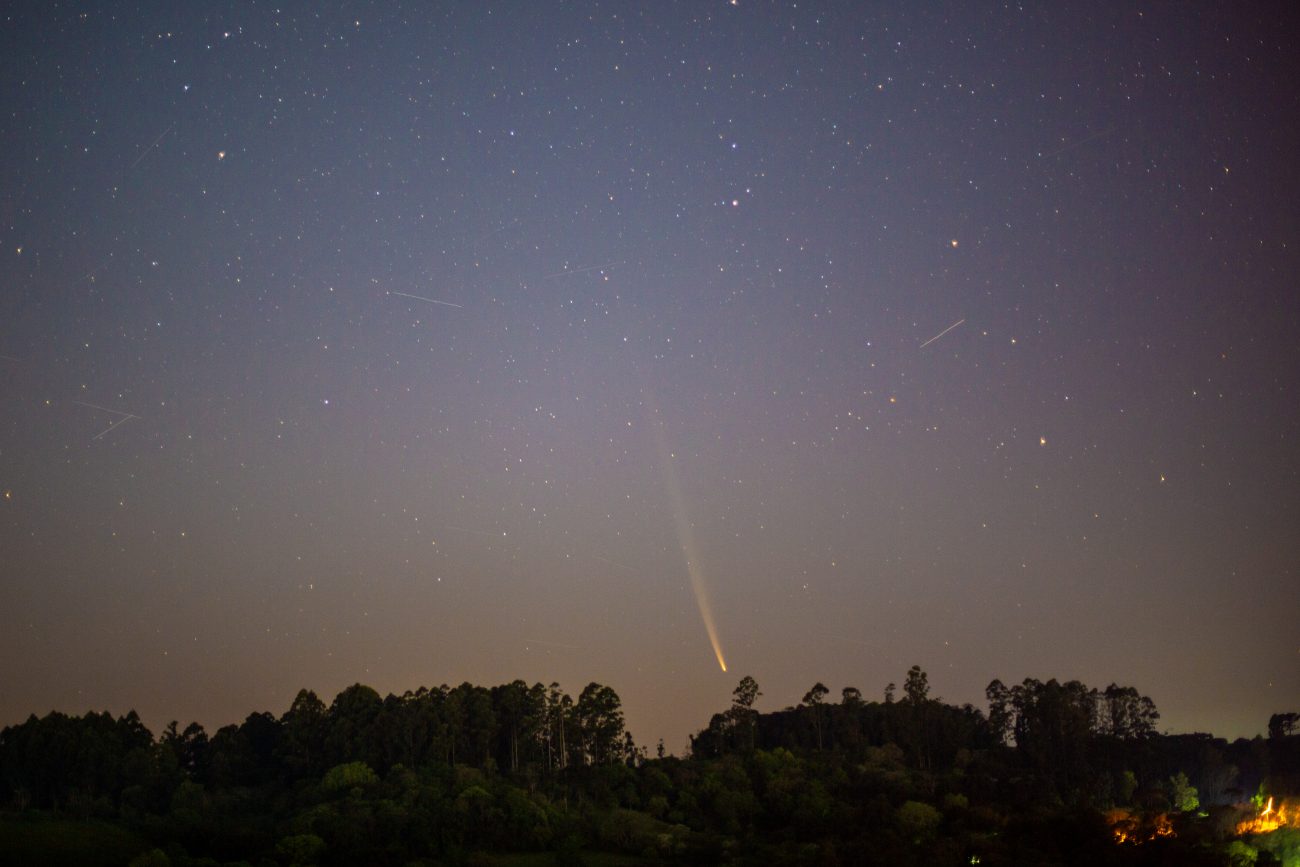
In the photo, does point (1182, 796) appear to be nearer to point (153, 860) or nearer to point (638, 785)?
point (638, 785)

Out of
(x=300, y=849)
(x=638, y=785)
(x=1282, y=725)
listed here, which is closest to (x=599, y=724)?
(x=638, y=785)

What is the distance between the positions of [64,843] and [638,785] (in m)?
30.9

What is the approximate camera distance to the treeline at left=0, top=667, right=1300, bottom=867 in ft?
180

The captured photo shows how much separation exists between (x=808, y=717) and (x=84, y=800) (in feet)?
174

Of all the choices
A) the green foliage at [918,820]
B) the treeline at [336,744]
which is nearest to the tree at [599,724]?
the treeline at [336,744]

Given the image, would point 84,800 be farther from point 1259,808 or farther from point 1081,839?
point 1259,808

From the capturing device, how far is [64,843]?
56.4 metres

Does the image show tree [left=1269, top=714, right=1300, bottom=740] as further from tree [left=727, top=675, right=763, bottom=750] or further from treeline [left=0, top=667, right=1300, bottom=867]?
tree [left=727, top=675, right=763, bottom=750]

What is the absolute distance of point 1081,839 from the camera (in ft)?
184

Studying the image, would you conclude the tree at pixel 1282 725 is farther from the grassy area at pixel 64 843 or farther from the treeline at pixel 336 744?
the grassy area at pixel 64 843

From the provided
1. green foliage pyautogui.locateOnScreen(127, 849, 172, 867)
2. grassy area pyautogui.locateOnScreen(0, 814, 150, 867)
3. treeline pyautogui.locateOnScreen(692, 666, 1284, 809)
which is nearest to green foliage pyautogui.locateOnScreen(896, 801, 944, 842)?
treeline pyautogui.locateOnScreen(692, 666, 1284, 809)

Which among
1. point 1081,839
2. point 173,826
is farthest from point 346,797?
point 1081,839

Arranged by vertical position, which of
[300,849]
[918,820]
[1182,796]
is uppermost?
[300,849]

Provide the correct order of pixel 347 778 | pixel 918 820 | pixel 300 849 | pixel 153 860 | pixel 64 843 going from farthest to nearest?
pixel 347 778, pixel 918 820, pixel 64 843, pixel 300 849, pixel 153 860
